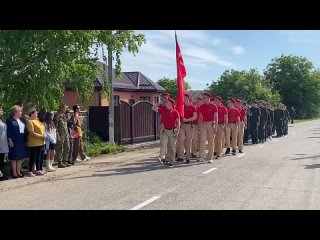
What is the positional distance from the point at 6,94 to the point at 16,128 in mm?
2291

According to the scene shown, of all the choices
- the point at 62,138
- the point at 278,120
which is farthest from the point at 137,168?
the point at 278,120

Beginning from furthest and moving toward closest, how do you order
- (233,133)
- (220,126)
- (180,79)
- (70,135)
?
(233,133) < (220,126) < (70,135) < (180,79)

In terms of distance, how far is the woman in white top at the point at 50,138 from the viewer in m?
12.8

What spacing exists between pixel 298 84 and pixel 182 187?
66.5 metres

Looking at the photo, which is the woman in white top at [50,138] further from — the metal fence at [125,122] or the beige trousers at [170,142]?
the metal fence at [125,122]

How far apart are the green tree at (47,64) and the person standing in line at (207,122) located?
3453mm

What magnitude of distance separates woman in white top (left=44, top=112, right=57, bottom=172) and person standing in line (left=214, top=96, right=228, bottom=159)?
17.1 ft

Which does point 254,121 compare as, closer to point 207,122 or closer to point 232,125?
point 232,125

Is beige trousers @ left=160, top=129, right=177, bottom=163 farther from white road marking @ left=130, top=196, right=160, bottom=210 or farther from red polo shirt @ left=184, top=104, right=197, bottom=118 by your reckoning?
white road marking @ left=130, top=196, right=160, bottom=210

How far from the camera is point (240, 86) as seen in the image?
53344 millimetres

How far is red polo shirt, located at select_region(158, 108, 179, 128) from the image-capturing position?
13.6m

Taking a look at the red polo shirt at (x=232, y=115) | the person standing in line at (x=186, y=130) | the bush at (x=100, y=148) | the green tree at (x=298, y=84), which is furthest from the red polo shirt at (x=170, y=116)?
the green tree at (x=298, y=84)
